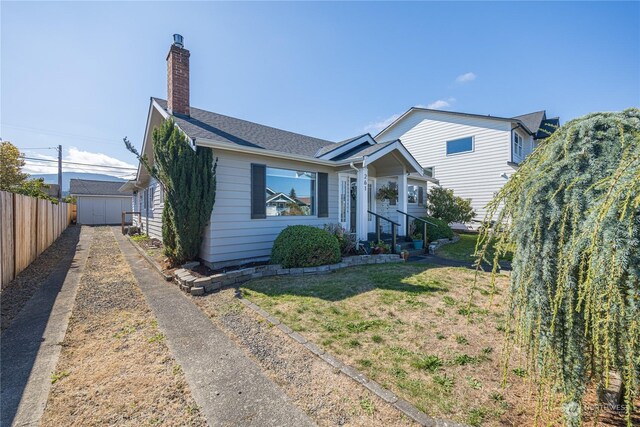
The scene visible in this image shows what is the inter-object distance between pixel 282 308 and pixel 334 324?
106 centimetres

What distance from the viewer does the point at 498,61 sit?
10.1m

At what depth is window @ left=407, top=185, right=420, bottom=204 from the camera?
562 inches

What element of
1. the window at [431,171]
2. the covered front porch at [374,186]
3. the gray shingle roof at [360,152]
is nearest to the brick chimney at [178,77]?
the gray shingle roof at [360,152]

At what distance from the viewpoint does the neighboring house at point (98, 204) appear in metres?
27.1

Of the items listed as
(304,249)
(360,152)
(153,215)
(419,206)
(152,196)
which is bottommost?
(304,249)

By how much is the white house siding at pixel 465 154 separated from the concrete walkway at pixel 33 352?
15.2 m

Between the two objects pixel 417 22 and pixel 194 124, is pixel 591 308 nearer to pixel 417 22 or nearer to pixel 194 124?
pixel 194 124

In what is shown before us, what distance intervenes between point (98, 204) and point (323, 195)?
29.9 m

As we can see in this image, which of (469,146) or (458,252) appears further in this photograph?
(469,146)

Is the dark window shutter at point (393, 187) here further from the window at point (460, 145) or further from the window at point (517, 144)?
the window at point (517, 144)

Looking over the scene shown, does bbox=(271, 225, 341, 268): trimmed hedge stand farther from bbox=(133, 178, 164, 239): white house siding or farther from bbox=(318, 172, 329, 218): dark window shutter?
bbox=(133, 178, 164, 239): white house siding

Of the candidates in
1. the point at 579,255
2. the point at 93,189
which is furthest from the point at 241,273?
the point at 93,189

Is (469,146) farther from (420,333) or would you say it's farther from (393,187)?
(420,333)

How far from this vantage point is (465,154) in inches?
635
